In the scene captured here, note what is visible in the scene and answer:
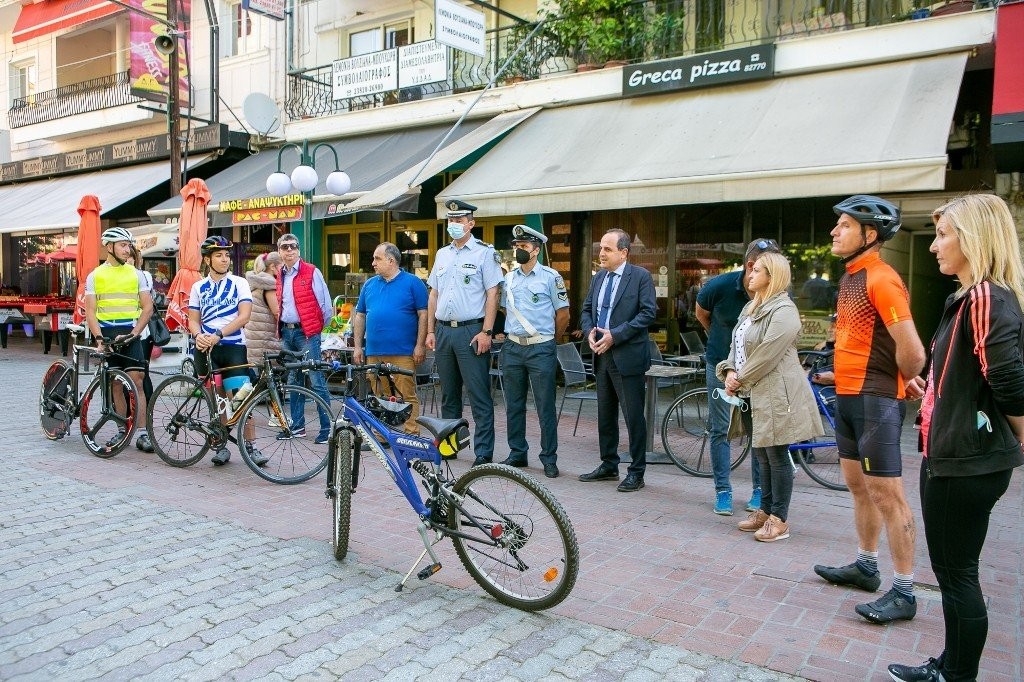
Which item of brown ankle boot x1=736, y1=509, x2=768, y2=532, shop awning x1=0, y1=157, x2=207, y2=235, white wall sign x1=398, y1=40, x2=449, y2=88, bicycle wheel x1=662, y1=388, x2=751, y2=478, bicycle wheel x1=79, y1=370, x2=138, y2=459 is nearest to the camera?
brown ankle boot x1=736, y1=509, x2=768, y2=532

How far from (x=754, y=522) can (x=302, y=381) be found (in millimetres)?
4595

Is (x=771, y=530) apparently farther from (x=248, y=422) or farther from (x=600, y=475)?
(x=248, y=422)

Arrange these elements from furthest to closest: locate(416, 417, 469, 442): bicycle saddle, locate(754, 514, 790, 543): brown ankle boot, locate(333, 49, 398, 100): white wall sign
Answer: locate(333, 49, 398, 100): white wall sign → locate(754, 514, 790, 543): brown ankle boot → locate(416, 417, 469, 442): bicycle saddle

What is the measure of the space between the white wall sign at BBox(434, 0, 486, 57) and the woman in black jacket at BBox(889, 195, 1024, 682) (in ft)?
28.5

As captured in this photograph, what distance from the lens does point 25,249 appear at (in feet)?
73.7

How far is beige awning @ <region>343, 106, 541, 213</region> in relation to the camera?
993 centimetres

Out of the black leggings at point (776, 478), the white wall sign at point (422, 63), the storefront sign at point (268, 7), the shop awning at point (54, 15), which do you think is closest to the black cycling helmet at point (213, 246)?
A: the black leggings at point (776, 478)

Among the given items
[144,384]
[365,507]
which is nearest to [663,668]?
[365,507]

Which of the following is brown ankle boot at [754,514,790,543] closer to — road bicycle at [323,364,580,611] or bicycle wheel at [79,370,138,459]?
road bicycle at [323,364,580,611]

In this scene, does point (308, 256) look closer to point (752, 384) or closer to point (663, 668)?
point (752, 384)

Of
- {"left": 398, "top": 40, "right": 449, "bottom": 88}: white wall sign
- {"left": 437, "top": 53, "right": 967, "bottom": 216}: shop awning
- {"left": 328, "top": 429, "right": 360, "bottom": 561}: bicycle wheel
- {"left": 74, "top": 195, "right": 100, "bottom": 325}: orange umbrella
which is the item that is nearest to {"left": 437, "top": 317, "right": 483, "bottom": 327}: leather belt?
{"left": 328, "top": 429, "right": 360, "bottom": 561}: bicycle wheel

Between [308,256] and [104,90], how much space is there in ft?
39.2

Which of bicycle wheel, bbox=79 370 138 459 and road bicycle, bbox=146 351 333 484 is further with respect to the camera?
bicycle wheel, bbox=79 370 138 459

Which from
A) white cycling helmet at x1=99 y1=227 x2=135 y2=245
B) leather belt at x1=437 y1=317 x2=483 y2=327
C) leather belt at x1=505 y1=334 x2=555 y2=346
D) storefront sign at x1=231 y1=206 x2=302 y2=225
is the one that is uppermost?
storefront sign at x1=231 y1=206 x2=302 y2=225
